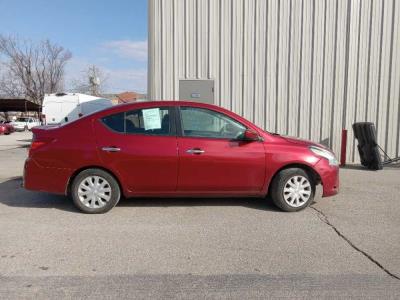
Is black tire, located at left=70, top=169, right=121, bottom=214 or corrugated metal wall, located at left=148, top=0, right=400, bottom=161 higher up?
corrugated metal wall, located at left=148, top=0, right=400, bottom=161

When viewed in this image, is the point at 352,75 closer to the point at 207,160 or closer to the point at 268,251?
the point at 207,160

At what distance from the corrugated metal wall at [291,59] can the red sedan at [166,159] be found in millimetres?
4987

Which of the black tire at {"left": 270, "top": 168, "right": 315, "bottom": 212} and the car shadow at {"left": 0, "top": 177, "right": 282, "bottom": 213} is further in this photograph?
the car shadow at {"left": 0, "top": 177, "right": 282, "bottom": 213}

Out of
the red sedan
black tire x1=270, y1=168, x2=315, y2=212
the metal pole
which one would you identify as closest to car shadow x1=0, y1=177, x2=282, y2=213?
black tire x1=270, y1=168, x2=315, y2=212

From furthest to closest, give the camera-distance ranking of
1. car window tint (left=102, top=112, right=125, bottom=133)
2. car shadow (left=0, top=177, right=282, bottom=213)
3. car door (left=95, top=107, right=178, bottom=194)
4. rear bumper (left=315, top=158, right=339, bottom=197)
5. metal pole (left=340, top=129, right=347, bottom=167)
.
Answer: metal pole (left=340, top=129, right=347, bottom=167), car shadow (left=0, top=177, right=282, bottom=213), rear bumper (left=315, top=158, right=339, bottom=197), car window tint (left=102, top=112, right=125, bottom=133), car door (left=95, top=107, right=178, bottom=194)

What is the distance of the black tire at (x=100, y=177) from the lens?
534 centimetres

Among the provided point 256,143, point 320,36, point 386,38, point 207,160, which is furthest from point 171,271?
point 386,38

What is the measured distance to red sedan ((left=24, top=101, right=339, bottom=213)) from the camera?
5.34m

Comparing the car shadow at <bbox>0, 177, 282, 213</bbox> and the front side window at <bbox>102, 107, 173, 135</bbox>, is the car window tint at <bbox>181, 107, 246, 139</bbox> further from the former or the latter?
the car shadow at <bbox>0, 177, 282, 213</bbox>

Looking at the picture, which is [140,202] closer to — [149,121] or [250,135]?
[149,121]

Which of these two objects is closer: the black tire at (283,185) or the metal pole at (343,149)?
the black tire at (283,185)

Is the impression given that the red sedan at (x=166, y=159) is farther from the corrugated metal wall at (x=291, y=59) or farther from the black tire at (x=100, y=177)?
the corrugated metal wall at (x=291, y=59)

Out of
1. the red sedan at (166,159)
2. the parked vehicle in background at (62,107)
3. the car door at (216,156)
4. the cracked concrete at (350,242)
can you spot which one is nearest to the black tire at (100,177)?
the red sedan at (166,159)

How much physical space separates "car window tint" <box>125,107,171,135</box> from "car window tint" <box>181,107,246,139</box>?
0.26 metres
